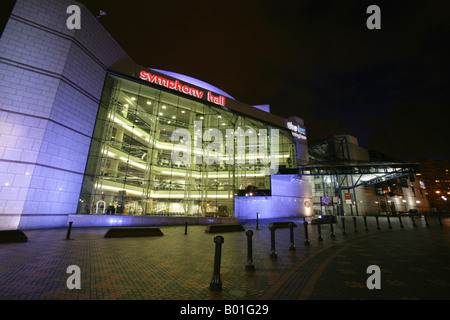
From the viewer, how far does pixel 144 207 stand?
20.5m

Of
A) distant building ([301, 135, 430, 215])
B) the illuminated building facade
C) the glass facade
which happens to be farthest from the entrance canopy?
distant building ([301, 135, 430, 215])

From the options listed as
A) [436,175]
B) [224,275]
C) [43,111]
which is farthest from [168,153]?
[436,175]

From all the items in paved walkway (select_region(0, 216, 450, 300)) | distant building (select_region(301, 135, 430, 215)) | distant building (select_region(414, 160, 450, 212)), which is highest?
distant building (select_region(414, 160, 450, 212))

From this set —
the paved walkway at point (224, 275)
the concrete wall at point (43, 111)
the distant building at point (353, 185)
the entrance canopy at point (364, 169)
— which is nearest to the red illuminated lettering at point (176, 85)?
the concrete wall at point (43, 111)

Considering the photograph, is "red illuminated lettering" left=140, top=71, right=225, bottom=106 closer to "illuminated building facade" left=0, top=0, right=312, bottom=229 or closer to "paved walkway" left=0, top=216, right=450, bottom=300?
"illuminated building facade" left=0, top=0, right=312, bottom=229

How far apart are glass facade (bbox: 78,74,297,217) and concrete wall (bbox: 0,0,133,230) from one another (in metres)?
1.75

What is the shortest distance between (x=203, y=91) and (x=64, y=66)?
12816 mm

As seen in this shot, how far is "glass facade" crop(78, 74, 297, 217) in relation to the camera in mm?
18406

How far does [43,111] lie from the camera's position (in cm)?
1328

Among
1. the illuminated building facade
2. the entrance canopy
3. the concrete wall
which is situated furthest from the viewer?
the entrance canopy

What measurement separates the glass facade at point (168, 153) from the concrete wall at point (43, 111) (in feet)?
5.74

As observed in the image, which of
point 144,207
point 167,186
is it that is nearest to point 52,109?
point 144,207

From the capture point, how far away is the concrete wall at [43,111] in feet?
40.0
